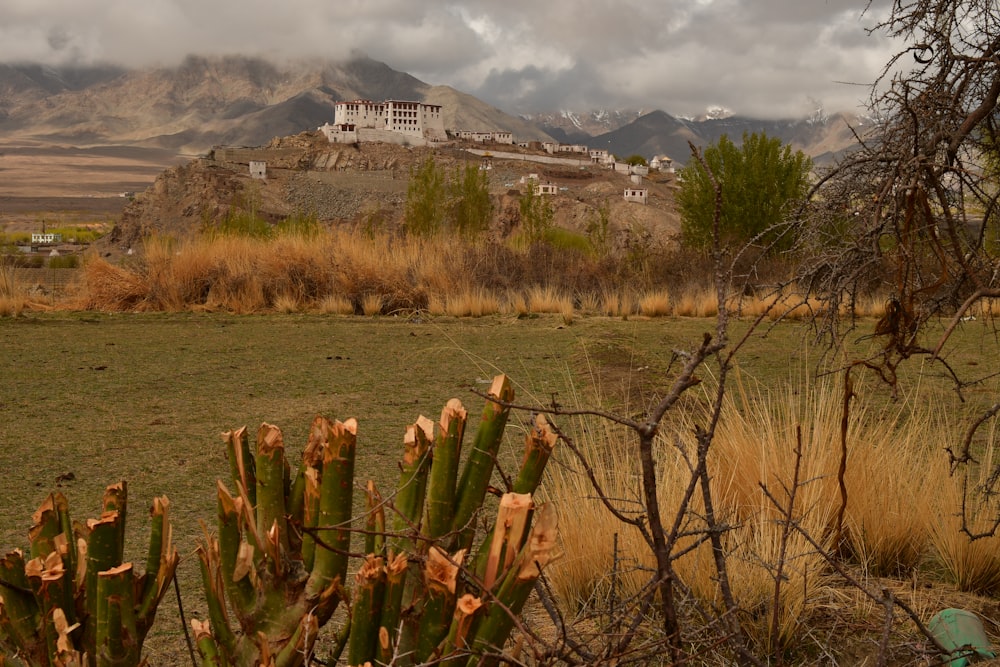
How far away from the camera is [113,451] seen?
223 inches

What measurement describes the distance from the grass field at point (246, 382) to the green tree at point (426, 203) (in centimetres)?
1266

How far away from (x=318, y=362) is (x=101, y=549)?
708 cm

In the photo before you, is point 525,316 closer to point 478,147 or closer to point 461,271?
point 461,271

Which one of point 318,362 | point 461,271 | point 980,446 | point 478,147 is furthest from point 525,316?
point 478,147

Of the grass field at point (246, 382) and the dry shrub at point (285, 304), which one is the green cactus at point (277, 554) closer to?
the grass field at point (246, 382)

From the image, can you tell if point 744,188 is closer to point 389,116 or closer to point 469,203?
point 469,203

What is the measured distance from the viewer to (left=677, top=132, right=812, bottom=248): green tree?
2147 centimetres

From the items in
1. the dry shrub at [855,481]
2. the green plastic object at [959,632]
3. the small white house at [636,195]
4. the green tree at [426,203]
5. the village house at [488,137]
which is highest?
the village house at [488,137]

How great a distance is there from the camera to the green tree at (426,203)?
25.7 m

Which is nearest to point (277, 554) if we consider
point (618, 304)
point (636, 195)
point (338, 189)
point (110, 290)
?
point (110, 290)

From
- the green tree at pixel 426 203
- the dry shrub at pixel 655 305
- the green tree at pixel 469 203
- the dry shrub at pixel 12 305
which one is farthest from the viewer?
the green tree at pixel 469 203

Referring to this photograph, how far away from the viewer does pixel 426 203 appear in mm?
26047

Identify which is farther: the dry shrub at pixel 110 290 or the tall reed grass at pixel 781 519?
the dry shrub at pixel 110 290

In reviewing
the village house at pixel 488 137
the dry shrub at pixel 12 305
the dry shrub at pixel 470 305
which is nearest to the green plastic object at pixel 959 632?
the dry shrub at pixel 470 305
